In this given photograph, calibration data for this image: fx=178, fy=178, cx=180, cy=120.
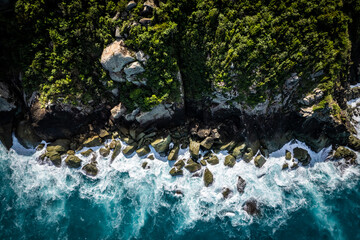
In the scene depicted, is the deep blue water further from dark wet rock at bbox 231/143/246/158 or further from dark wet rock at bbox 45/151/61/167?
dark wet rock at bbox 231/143/246/158

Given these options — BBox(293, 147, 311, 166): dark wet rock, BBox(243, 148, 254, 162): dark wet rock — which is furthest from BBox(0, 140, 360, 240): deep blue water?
BBox(293, 147, 311, 166): dark wet rock

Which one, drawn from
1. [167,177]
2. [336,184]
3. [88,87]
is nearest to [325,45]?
[336,184]

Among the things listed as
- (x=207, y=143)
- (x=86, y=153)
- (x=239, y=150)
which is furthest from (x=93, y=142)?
(x=239, y=150)

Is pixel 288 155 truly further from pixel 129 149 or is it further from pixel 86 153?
pixel 86 153

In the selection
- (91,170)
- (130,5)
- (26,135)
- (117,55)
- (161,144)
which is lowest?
(91,170)

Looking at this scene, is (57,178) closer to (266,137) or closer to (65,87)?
(65,87)

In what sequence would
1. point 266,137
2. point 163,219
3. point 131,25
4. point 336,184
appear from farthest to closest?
point 266,137
point 336,184
point 163,219
point 131,25
